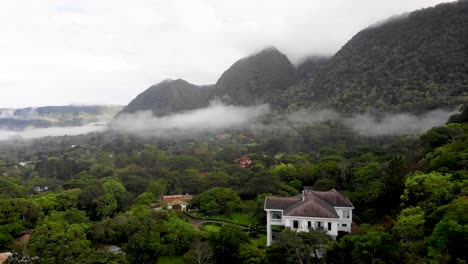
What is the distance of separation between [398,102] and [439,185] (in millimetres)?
53092

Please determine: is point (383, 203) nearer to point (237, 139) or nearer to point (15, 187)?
point (15, 187)

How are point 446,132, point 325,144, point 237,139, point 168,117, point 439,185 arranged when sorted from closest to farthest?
point 439,185
point 446,132
point 325,144
point 237,139
point 168,117

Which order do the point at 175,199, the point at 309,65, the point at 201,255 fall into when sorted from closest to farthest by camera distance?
the point at 201,255 < the point at 175,199 < the point at 309,65

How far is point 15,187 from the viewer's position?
44.7 meters

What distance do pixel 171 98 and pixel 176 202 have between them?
325 feet

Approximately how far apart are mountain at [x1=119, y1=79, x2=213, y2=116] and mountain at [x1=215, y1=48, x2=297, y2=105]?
9.54 m

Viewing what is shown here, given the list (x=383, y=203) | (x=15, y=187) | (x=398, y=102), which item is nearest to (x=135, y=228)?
(x=383, y=203)

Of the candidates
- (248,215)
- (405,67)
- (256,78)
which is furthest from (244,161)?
(256,78)

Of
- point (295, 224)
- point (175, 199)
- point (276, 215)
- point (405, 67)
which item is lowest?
point (175, 199)

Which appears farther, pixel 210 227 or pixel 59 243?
pixel 210 227

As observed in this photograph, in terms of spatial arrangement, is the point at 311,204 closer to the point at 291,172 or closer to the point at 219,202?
the point at 219,202

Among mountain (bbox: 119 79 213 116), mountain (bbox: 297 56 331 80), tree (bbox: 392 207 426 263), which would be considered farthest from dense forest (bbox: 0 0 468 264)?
mountain (bbox: 119 79 213 116)

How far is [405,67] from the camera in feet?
247

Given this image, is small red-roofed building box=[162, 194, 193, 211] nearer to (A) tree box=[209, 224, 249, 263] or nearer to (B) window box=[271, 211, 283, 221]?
(B) window box=[271, 211, 283, 221]
